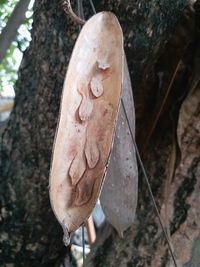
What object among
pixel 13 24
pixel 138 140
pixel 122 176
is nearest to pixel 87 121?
pixel 122 176

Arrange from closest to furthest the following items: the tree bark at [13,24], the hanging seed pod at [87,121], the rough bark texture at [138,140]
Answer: the hanging seed pod at [87,121]
the rough bark texture at [138,140]
the tree bark at [13,24]

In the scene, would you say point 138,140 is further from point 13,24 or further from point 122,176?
point 13,24

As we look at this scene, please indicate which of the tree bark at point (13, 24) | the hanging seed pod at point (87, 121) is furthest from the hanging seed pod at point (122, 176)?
the tree bark at point (13, 24)

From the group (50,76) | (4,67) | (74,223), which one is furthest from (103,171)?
(4,67)

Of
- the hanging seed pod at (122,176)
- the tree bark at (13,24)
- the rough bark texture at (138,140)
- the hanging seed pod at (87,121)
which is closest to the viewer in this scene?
the hanging seed pod at (87,121)

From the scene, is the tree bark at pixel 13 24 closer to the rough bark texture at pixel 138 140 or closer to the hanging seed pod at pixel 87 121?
the rough bark texture at pixel 138 140

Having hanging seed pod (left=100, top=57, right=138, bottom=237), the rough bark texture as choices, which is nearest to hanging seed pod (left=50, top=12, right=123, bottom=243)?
hanging seed pod (left=100, top=57, right=138, bottom=237)

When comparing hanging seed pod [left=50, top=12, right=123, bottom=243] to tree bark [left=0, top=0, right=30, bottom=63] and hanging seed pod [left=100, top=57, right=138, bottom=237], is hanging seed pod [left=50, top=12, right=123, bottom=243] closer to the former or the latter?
hanging seed pod [left=100, top=57, right=138, bottom=237]
